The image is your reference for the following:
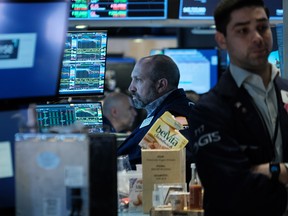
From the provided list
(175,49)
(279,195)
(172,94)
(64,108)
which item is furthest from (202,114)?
(175,49)

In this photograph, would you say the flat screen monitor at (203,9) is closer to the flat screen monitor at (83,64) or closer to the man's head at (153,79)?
the man's head at (153,79)

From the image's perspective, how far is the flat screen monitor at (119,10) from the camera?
667 centimetres

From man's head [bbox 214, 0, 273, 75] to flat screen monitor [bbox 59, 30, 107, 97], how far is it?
6.57 feet

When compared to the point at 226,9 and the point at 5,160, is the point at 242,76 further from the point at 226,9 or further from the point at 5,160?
the point at 5,160

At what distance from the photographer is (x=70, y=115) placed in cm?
546

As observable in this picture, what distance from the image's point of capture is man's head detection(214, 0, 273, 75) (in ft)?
11.8

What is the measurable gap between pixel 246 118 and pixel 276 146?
21cm

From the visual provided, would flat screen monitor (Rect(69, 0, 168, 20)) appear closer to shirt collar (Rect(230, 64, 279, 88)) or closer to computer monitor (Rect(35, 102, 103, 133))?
computer monitor (Rect(35, 102, 103, 133))

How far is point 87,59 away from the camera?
559cm

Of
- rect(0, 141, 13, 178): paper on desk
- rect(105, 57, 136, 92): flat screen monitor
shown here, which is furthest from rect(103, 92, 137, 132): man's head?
rect(0, 141, 13, 178): paper on desk

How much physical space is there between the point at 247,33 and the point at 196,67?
19.2ft

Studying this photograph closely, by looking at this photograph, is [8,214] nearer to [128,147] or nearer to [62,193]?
[62,193]

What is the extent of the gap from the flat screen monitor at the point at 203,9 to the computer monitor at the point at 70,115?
203 centimetres

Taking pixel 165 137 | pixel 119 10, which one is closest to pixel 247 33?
pixel 165 137
